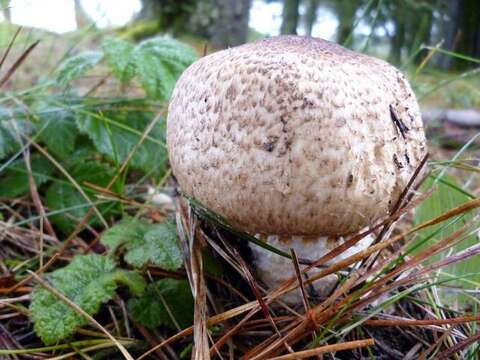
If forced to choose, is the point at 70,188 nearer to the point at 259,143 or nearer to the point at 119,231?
the point at 119,231

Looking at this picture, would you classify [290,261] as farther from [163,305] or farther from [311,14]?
[311,14]

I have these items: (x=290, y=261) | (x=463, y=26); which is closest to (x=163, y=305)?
(x=290, y=261)

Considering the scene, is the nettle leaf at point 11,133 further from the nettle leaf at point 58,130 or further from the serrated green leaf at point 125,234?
the serrated green leaf at point 125,234

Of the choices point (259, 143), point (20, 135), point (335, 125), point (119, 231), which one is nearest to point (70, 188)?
point (20, 135)

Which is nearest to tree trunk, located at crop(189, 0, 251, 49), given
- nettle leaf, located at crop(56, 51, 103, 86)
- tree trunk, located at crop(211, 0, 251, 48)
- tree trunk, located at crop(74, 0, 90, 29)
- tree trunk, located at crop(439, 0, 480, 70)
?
tree trunk, located at crop(211, 0, 251, 48)

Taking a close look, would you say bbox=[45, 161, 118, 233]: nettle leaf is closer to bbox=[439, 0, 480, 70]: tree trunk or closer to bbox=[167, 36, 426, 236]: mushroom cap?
bbox=[167, 36, 426, 236]: mushroom cap
